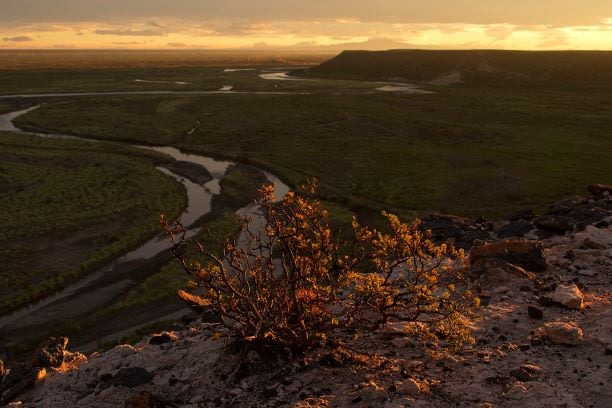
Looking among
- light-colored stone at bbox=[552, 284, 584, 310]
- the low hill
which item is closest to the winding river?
light-colored stone at bbox=[552, 284, 584, 310]

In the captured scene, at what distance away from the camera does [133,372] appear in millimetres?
11586

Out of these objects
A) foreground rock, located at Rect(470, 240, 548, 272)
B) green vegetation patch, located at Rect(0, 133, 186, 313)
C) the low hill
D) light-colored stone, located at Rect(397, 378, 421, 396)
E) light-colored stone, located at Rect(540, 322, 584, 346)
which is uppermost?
the low hill

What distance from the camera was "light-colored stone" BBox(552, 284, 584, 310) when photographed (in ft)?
40.5

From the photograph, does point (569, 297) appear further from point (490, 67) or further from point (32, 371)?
point (490, 67)

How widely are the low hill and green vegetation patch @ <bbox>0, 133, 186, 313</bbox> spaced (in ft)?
335

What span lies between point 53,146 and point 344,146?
33380 mm

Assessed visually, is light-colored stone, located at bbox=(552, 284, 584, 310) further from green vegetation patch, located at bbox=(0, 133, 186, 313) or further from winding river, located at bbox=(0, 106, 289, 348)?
green vegetation patch, located at bbox=(0, 133, 186, 313)

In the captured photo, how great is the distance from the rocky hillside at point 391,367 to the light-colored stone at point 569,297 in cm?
3

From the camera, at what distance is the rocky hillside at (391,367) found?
9469 mm

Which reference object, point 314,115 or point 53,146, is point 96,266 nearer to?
point 53,146

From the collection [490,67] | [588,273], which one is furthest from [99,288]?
[490,67]

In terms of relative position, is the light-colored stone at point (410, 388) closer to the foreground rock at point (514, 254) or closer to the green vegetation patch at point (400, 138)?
the foreground rock at point (514, 254)

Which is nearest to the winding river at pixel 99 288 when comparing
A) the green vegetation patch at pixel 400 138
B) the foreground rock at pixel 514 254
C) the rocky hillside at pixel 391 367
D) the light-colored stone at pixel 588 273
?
the rocky hillside at pixel 391 367

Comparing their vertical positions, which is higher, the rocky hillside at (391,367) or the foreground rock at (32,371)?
the rocky hillside at (391,367)
